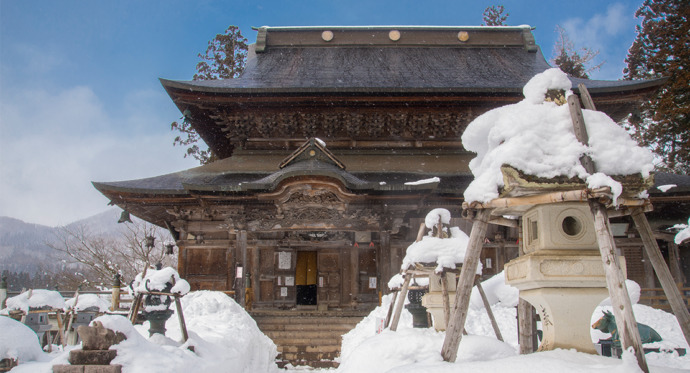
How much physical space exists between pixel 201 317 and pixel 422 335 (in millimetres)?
6306

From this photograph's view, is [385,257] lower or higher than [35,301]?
higher

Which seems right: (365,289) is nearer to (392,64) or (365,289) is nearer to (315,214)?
(315,214)

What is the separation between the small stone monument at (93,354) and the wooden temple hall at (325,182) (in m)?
6.28

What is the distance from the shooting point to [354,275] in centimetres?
A: 1448

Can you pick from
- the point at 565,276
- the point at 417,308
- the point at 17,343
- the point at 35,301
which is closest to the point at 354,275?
the point at 417,308

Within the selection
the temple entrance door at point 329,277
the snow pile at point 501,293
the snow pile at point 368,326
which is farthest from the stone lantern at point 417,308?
the temple entrance door at point 329,277

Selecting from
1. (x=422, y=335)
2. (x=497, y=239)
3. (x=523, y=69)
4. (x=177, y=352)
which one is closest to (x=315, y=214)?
(x=497, y=239)

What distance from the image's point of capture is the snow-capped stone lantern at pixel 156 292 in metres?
7.70

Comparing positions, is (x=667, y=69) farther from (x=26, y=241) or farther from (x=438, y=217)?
(x=26, y=241)

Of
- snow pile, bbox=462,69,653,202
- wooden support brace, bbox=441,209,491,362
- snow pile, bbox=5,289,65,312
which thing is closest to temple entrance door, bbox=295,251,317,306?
snow pile, bbox=5,289,65,312

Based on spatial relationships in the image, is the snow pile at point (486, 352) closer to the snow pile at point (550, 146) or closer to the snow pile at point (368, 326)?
the snow pile at point (368, 326)

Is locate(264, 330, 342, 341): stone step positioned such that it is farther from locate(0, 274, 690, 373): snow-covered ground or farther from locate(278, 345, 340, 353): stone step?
locate(0, 274, 690, 373): snow-covered ground

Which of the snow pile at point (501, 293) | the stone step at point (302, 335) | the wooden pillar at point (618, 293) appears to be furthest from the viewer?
the stone step at point (302, 335)

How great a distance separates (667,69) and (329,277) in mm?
17315
